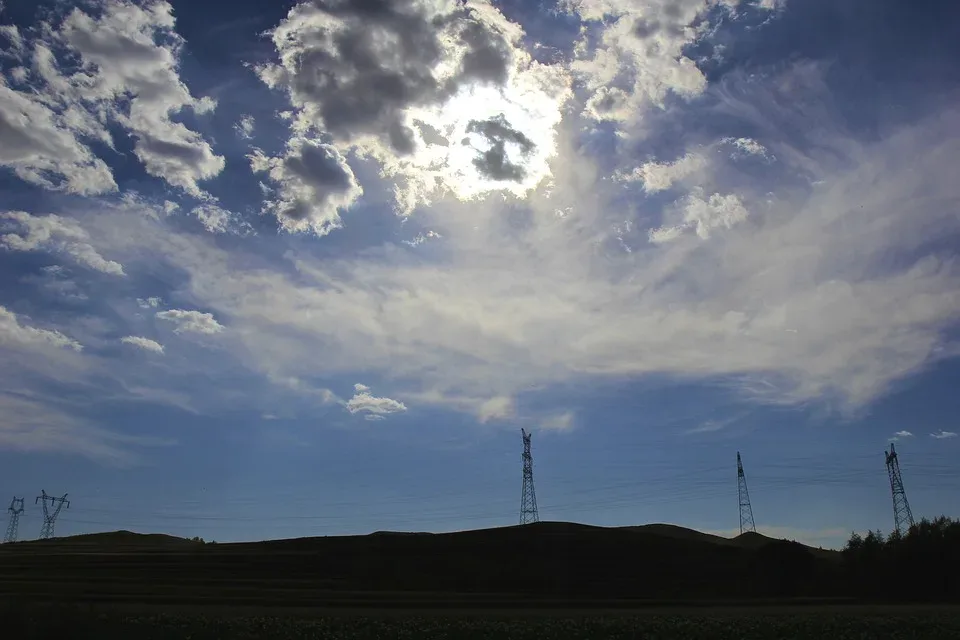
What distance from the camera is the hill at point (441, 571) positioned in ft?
233

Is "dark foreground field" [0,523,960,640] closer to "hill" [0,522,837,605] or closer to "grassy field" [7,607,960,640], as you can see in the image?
"grassy field" [7,607,960,640]

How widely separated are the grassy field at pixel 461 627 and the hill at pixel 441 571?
20969 mm

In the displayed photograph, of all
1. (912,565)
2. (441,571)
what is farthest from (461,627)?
(912,565)

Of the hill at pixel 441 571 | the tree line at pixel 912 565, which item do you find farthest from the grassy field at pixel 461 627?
the tree line at pixel 912 565

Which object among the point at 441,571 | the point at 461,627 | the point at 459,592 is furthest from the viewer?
the point at 441,571

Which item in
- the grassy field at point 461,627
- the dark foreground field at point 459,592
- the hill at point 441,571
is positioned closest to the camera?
the grassy field at point 461,627

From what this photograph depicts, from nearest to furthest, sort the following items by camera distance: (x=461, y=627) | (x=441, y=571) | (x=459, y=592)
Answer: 1. (x=461, y=627)
2. (x=459, y=592)
3. (x=441, y=571)

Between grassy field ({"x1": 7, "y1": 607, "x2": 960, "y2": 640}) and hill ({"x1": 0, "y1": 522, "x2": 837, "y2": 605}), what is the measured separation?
21.0 m

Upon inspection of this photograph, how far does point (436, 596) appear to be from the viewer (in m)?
68.1

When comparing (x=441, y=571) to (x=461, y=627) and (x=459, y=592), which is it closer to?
(x=459, y=592)

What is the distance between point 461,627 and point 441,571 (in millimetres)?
45779

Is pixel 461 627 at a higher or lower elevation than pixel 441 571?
lower

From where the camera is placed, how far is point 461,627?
4088cm

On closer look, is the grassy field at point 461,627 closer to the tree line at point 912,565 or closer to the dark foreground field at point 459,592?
the dark foreground field at point 459,592
